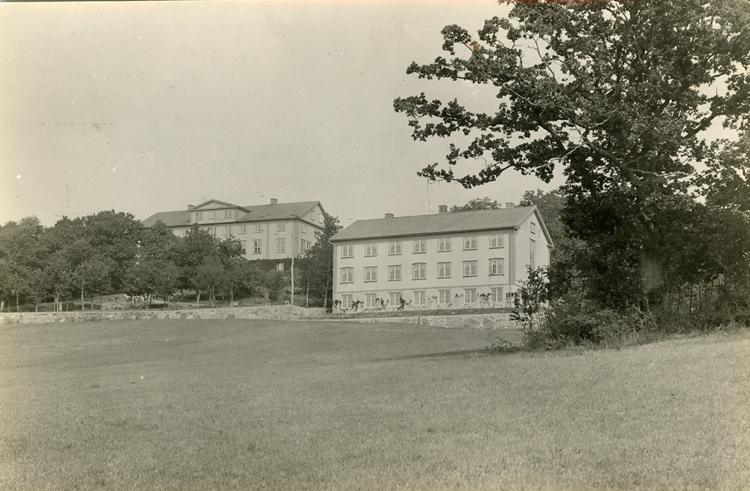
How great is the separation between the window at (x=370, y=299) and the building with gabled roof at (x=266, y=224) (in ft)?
66.9

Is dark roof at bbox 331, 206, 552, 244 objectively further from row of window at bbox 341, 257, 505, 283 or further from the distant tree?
the distant tree

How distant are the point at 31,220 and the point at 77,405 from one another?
60.8 metres

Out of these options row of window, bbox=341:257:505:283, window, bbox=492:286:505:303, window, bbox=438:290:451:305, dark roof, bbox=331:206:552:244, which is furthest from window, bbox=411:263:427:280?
window, bbox=492:286:505:303

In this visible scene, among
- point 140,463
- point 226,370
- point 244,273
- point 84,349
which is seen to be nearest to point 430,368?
point 226,370

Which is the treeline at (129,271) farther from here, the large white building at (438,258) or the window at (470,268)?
the window at (470,268)

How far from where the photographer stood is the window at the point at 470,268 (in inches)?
2175

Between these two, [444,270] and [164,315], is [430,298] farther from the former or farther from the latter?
[164,315]

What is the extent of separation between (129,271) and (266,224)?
25280 mm

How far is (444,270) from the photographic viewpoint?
185ft

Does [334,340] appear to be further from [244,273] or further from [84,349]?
[244,273]

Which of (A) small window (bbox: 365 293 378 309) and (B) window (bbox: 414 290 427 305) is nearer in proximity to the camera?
(B) window (bbox: 414 290 427 305)

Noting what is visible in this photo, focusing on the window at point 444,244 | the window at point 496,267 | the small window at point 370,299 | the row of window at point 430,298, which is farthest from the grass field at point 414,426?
the small window at point 370,299

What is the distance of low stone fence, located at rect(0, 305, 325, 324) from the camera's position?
162ft

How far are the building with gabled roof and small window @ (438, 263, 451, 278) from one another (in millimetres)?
24754
